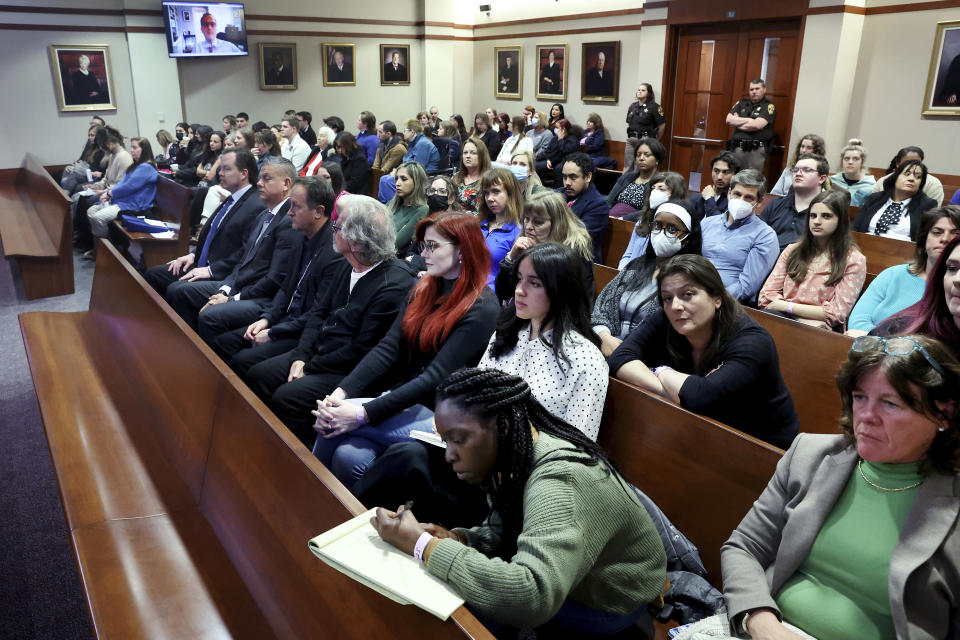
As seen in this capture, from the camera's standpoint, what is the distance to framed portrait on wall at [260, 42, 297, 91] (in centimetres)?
1317

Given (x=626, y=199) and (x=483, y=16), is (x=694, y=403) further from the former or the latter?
(x=483, y=16)

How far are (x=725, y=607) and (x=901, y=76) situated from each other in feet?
25.9

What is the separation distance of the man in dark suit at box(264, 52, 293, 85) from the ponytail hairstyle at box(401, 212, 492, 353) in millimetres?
11703

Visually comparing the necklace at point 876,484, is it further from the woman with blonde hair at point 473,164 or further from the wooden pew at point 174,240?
the wooden pew at point 174,240

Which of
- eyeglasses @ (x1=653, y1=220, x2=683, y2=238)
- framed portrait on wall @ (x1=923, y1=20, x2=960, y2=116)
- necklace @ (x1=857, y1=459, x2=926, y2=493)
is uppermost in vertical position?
framed portrait on wall @ (x1=923, y1=20, x2=960, y2=116)

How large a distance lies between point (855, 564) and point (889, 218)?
4.52 meters

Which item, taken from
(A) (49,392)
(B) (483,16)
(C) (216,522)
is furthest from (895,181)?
(B) (483,16)

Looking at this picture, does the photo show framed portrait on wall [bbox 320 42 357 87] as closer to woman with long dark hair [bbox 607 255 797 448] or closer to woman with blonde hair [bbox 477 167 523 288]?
woman with blonde hair [bbox 477 167 523 288]

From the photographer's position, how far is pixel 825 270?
3691 mm

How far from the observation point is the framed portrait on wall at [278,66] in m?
13.2

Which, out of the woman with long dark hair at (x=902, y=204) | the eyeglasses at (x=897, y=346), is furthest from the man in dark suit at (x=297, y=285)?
the woman with long dark hair at (x=902, y=204)

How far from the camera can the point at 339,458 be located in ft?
8.67

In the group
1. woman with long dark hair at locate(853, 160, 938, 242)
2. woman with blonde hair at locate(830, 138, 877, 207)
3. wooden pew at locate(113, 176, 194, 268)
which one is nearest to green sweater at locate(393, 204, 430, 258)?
wooden pew at locate(113, 176, 194, 268)

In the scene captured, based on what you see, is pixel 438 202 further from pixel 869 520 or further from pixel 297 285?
pixel 869 520
